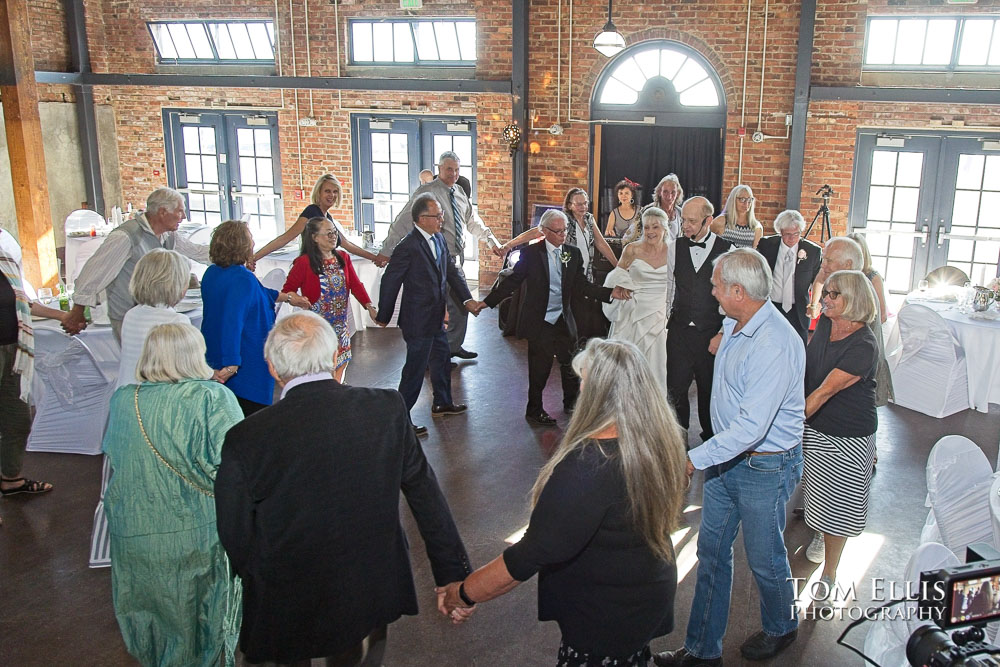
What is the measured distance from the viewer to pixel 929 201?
31.9 ft

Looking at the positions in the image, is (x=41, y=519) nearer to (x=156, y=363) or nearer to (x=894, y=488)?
(x=156, y=363)

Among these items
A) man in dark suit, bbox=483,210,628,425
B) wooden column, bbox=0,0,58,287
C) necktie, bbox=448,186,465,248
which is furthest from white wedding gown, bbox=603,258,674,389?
wooden column, bbox=0,0,58,287

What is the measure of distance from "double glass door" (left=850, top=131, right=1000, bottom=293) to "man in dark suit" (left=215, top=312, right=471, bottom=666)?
8567 millimetres

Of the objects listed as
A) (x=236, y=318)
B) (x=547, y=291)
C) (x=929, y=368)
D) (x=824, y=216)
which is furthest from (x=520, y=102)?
(x=236, y=318)

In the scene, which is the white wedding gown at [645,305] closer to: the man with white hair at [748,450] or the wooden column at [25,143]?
the man with white hair at [748,450]

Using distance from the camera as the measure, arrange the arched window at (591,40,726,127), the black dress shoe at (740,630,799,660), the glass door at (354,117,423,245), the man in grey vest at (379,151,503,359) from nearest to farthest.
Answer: the black dress shoe at (740,630,799,660)
the man in grey vest at (379,151,503,359)
the arched window at (591,40,726,127)
the glass door at (354,117,423,245)

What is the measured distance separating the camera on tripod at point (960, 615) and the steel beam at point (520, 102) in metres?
9.16

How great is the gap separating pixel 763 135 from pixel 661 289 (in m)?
5.09

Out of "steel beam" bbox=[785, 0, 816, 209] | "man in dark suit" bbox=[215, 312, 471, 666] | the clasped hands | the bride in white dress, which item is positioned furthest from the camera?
"steel beam" bbox=[785, 0, 816, 209]

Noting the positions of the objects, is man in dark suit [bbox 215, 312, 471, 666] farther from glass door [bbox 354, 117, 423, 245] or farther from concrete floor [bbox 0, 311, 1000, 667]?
glass door [bbox 354, 117, 423, 245]

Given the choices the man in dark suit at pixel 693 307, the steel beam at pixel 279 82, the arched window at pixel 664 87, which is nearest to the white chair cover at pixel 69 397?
the man in dark suit at pixel 693 307

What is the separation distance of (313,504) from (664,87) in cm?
890

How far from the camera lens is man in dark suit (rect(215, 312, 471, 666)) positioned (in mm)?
2299

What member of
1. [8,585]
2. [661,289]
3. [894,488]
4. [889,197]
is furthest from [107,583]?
[889,197]
